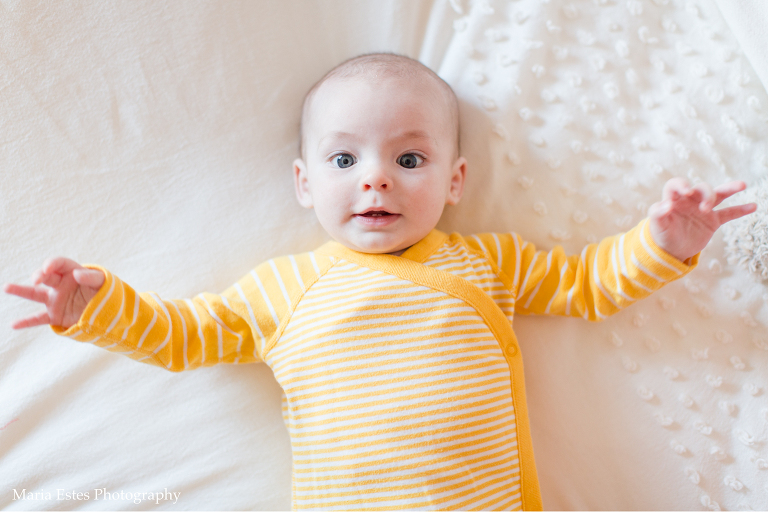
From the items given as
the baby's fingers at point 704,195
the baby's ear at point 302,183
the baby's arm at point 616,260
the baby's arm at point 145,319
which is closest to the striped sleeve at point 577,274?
the baby's arm at point 616,260

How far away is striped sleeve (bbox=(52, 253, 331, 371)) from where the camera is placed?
36.5 inches

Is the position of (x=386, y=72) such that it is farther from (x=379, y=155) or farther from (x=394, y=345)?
(x=394, y=345)

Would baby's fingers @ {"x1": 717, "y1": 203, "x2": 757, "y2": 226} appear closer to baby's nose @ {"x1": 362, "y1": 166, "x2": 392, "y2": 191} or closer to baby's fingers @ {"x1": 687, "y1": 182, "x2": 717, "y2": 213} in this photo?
baby's fingers @ {"x1": 687, "y1": 182, "x2": 717, "y2": 213}

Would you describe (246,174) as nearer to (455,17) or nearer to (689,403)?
(455,17)

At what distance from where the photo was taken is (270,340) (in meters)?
1.04

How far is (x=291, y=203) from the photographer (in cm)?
120

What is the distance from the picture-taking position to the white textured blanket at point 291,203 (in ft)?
3.55

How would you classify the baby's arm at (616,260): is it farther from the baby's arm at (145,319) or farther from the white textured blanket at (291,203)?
the baby's arm at (145,319)

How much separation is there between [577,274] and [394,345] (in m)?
0.41

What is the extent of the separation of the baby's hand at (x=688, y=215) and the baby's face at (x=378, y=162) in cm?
39

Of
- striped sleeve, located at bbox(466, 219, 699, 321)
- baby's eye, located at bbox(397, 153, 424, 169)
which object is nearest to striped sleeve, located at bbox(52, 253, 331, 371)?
baby's eye, located at bbox(397, 153, 424, 169)

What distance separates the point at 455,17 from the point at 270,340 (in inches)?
31.9

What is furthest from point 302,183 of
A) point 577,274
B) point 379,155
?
point 577,274

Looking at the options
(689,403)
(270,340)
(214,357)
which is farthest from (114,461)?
(689,403)
